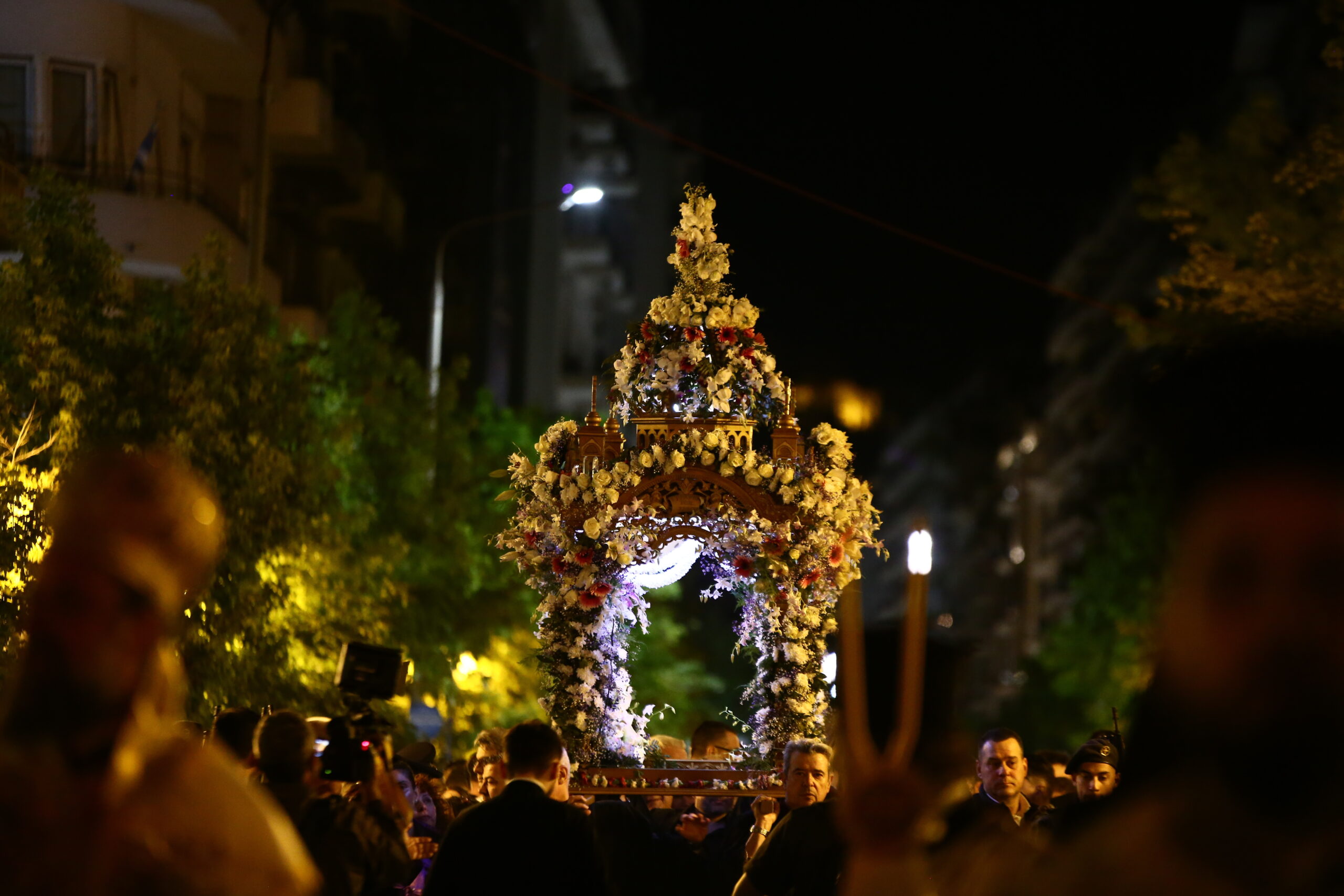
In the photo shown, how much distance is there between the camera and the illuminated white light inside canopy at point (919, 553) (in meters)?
2.61

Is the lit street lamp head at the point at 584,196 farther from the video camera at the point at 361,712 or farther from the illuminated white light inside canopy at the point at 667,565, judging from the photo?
the video camera at the point at 361,712

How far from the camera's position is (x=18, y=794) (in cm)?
250

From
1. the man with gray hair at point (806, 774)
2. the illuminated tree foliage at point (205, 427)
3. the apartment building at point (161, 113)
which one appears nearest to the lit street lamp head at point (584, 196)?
the apartment building at point (161, 113)

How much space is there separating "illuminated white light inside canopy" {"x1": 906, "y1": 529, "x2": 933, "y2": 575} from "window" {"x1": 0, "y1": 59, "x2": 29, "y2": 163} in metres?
21.1

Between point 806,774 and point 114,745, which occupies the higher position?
point 806,774

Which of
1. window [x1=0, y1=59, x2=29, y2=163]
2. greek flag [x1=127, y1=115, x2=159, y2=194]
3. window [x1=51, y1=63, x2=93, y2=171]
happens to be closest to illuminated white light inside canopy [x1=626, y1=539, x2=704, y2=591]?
greek flag [x1=127, y1=115, x2=159, y2=194]

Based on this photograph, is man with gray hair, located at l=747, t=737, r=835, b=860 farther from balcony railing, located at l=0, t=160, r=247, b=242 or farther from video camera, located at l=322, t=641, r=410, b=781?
balcony railing, located at l=0, t=160, r=247, b=242

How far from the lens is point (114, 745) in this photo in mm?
2551

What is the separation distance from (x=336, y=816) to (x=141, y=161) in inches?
669

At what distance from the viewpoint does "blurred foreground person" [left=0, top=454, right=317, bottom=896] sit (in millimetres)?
2494

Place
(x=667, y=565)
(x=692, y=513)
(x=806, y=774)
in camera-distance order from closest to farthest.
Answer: (x=806, y=774) → (x=692, y=513) → (x=667, y=565)

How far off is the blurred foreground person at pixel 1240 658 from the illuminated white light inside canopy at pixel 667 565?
9758mm

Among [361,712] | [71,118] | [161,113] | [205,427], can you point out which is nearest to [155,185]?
[71,118]

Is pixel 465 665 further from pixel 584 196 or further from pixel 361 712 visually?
pixel 361 712
